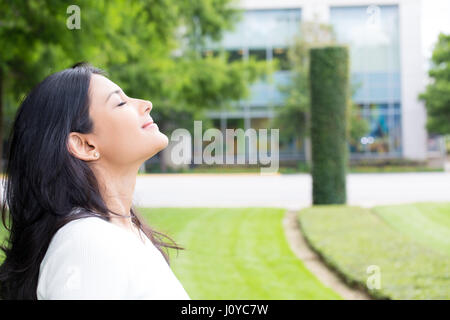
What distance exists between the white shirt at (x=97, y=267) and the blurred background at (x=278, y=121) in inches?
24.5

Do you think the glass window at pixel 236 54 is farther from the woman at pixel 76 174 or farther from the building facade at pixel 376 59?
the woman at pixel 76 174

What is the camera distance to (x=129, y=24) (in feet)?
41.0

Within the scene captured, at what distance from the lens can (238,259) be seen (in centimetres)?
702

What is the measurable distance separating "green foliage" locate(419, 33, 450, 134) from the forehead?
24602mm

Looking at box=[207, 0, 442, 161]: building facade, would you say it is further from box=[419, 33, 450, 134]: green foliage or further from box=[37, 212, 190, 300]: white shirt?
box=[37, 212, 190, 300]: white shirt

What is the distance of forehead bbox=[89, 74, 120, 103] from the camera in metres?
1.12

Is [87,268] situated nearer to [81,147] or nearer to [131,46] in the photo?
[81,147]

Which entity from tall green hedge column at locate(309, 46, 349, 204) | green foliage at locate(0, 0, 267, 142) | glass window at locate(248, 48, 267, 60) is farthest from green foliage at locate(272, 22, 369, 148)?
tall green hedge column at locate(309, 46, 349, 204)

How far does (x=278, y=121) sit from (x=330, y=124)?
15604 millimetres

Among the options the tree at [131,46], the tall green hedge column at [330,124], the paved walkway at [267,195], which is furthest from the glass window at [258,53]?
the tall green hedge column at [330,124]

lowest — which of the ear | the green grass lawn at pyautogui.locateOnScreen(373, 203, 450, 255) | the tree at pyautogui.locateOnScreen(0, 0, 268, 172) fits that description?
the green grass lawn at pyautogui.locateOnScreen(373, 203, 450, 255)

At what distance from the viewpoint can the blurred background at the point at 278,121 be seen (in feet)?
20.8
